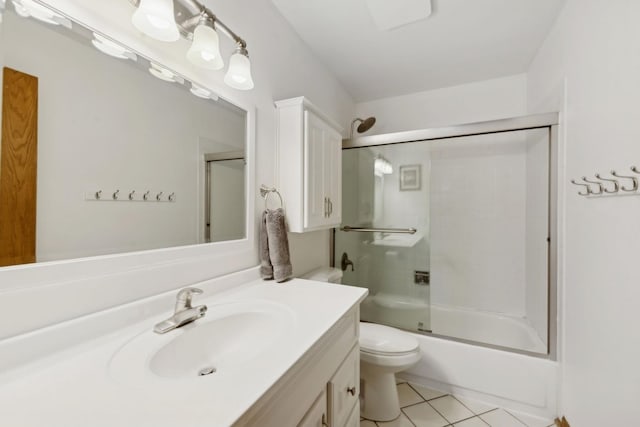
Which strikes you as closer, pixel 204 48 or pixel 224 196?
pixel 204 48

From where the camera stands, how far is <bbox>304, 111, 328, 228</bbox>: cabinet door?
4.61ft

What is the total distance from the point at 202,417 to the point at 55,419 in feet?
0.73

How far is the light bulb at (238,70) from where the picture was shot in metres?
1.04

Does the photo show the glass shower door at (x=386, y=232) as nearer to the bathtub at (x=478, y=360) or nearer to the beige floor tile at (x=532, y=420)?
the bathtub at (x=478, y=360)

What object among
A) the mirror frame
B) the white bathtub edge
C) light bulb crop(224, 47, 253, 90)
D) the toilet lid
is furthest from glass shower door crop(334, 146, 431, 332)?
light bulb crop(224, 47, 253, 90)

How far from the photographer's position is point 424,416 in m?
1.51

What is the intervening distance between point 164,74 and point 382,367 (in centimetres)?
167

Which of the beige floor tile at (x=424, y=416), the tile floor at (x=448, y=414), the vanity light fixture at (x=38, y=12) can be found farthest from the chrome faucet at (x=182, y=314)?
the beige floor tile at (x=424, y=416)

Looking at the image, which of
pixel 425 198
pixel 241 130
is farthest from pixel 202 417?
pixel 425 198

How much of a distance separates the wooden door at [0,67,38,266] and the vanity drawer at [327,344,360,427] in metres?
0.90

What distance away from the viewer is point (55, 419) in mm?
400

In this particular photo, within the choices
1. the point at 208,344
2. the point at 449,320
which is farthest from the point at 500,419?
the point at 208,344

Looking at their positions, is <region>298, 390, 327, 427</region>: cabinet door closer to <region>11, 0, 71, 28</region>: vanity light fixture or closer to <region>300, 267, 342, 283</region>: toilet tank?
<region>300, 267, 342, 283</region>: toilet tank

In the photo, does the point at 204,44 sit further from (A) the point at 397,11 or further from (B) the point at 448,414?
(B) the point at 448,414
